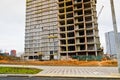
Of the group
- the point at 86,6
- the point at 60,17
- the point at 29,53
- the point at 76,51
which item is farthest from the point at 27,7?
the point at 76,51

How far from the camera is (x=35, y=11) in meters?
92.6

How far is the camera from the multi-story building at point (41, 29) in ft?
263

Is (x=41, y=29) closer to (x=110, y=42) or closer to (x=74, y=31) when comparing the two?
(x=110, y=42)

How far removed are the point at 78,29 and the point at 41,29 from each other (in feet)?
114

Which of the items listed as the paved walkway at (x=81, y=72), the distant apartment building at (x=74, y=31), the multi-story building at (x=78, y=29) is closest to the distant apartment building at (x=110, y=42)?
the distant apartment building at (x=74, y=31)

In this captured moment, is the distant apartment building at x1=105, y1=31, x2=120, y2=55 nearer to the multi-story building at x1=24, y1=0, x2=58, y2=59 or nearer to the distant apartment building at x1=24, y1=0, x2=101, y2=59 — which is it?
the distant apartment building at x1=24, y1=0, x2=101, y2=59

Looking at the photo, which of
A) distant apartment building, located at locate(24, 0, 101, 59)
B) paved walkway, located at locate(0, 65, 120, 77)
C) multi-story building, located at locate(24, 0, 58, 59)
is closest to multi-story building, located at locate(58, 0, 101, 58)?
distant apartment building, located at locate(24, 0, 101, 59)

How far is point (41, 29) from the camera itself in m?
86.0

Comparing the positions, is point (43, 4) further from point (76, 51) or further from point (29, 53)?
point (76, 51)

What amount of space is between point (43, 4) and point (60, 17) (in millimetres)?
33812

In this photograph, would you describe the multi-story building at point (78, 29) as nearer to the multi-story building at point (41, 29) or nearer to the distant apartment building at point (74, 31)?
the distant apartment building at point (74, 31)

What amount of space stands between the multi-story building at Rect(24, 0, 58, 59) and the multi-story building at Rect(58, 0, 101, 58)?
19136 mm

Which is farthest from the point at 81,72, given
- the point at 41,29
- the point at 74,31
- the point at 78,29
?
the point at 41,29

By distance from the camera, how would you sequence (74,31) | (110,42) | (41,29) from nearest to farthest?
(74,31) < (110,42) < (41,29)
